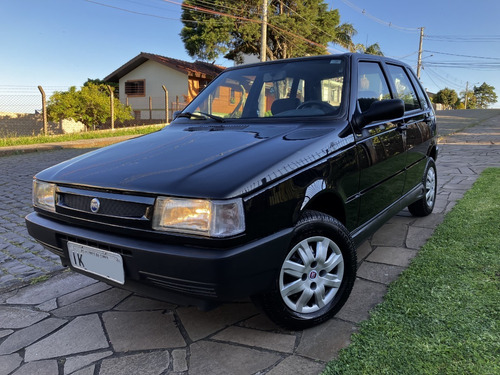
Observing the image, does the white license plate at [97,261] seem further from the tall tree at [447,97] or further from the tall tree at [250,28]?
the tall tree at [447,97]

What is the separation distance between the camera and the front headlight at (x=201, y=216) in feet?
5.52

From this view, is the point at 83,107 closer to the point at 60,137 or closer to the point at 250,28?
the point at 60,137

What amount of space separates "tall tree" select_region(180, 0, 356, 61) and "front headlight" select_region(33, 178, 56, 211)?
24.0 metres

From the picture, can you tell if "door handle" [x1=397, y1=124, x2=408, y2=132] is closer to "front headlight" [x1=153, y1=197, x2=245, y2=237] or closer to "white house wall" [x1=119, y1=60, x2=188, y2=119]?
"front headlight" [x1=153, y1=197, x2=245, y2=237]

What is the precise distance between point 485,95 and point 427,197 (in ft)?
318

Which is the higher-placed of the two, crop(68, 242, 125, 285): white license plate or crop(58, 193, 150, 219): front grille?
crop(58, 193, 150, 219): front grille

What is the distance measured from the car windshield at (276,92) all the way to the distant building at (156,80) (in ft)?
68.5

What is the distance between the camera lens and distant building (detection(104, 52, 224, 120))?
24969 millimetres

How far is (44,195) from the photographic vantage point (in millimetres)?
2305

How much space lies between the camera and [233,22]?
83.7 ft

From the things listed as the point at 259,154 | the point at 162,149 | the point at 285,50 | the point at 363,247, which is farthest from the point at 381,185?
the point at 285,50

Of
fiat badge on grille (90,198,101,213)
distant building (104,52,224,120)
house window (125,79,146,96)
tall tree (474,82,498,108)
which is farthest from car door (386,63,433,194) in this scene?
tall tree (474,82,498,108)

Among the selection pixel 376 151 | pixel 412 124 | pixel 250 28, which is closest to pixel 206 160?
pixel 376 151

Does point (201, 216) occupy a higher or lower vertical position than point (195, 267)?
higher
